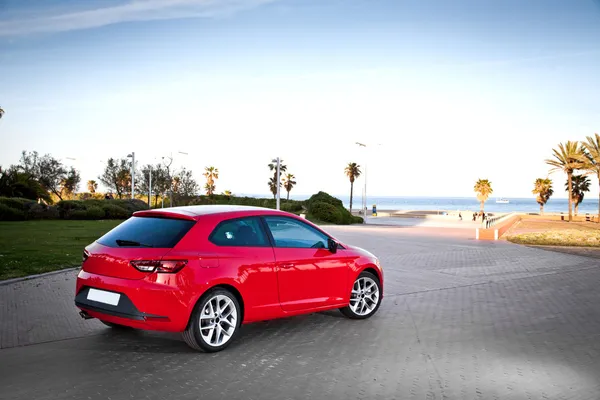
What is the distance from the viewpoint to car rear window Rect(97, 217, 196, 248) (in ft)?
19.2

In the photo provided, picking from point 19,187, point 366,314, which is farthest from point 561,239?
point 19,187

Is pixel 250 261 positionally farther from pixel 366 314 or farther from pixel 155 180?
pixel 155 180

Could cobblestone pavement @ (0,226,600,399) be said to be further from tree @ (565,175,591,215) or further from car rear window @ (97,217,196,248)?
tree @ (565,175,591,215)

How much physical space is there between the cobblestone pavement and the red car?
397 millimetres

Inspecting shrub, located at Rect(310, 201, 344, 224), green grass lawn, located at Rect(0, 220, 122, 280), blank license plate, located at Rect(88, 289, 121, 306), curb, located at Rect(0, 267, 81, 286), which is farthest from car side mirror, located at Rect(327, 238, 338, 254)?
shrub, located at Rect(310, 201, 344, 224)

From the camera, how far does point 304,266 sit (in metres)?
6.83

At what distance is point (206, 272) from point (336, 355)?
1.63 m

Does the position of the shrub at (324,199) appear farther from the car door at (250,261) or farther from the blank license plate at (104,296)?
the blank license plate at (104,296)

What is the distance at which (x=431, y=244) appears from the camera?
22500 millimetres

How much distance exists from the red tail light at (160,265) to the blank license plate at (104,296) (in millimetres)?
397

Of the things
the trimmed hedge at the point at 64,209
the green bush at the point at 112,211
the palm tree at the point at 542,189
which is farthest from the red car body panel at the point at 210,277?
the palm tree at the point at 542,189

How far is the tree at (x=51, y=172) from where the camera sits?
6531 centimetres

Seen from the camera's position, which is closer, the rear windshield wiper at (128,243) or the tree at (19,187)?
the rear windshield wiper at (128,243)

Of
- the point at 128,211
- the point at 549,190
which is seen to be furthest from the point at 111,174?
the point at 549,190
